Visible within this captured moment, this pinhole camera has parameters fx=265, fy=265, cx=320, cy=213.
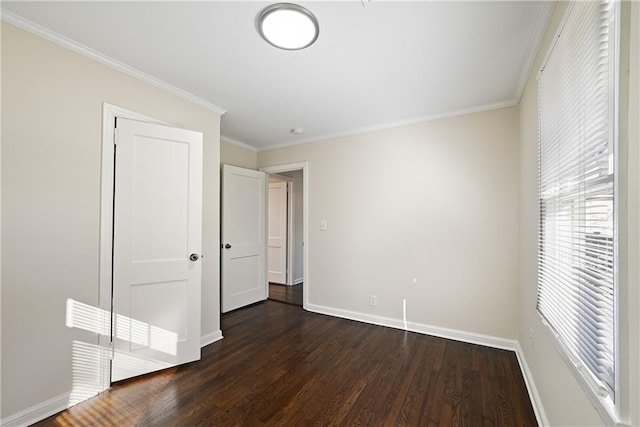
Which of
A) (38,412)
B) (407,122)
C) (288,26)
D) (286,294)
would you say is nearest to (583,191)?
(288,26)

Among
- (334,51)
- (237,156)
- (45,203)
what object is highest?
(334,51)

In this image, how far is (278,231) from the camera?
539 centimetres

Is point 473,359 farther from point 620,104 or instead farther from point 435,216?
point 620,104

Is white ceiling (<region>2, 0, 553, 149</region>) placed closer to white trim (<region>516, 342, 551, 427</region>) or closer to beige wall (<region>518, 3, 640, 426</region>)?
beige wall (<region>518, 3, 640, 426</region>)

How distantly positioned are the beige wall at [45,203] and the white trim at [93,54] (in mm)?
39

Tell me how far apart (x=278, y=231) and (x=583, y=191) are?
15.5 feet

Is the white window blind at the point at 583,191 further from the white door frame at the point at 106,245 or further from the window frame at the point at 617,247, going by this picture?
the white door frame at the point at 106,245

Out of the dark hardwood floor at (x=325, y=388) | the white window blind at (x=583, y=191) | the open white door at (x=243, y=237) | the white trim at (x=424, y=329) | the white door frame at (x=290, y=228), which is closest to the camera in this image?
the white window blind at (x=583, y=191)

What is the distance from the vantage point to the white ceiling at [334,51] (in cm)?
156

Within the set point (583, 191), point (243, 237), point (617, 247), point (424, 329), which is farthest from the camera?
point (243, 237)

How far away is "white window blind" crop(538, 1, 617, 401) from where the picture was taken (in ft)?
2.85

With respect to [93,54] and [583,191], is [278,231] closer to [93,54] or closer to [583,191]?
[93,54]

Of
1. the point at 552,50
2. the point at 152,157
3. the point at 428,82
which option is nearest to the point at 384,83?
the point at 428,82

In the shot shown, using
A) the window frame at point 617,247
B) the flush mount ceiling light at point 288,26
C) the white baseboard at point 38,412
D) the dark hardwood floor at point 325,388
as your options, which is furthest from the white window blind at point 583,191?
the white baseboard at point 38,412
